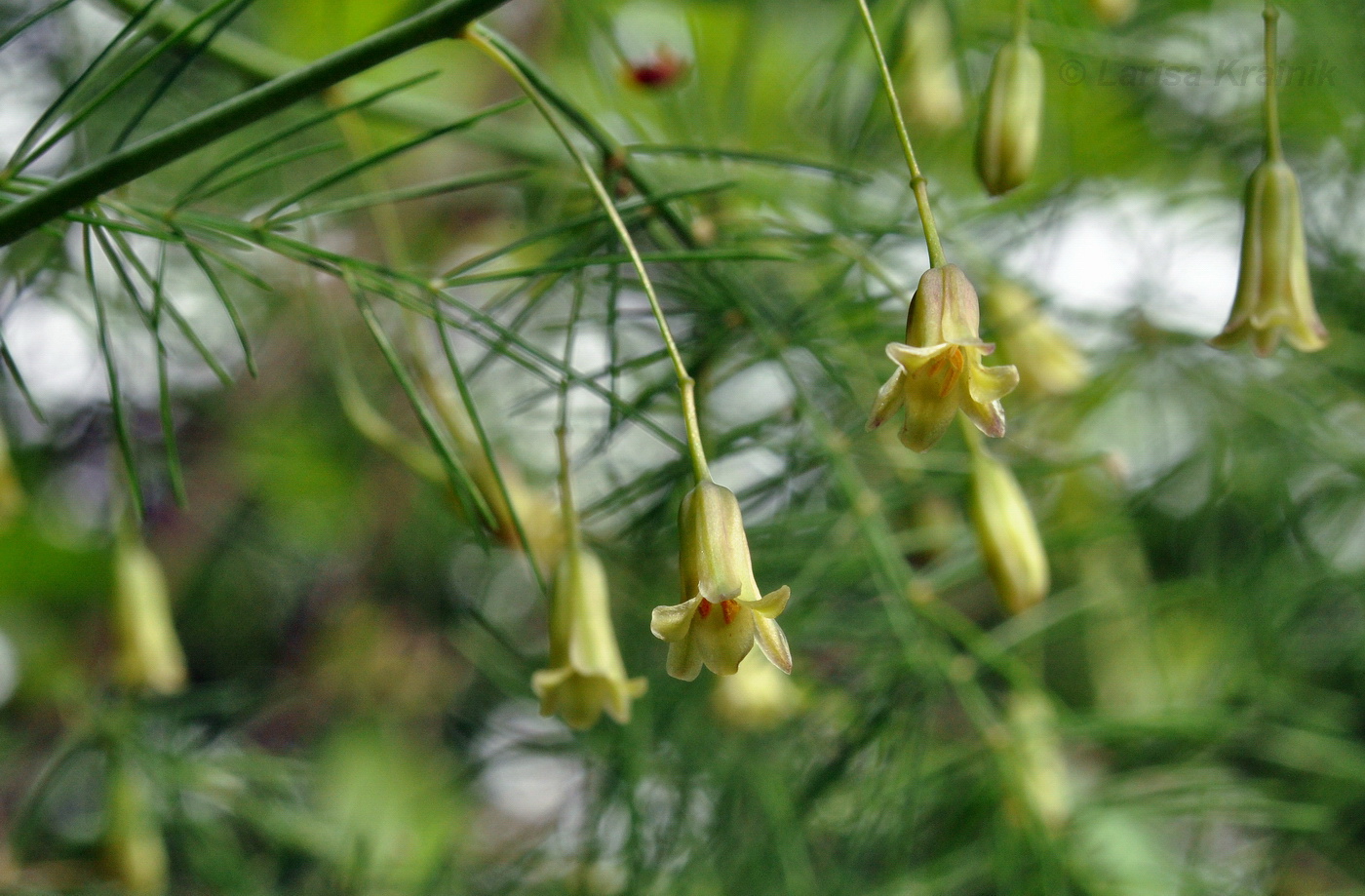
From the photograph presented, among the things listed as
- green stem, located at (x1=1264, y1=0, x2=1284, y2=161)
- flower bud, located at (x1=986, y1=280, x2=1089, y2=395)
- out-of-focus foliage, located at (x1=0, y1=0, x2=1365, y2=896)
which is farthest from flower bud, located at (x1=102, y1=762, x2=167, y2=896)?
green stem, located at (x1=1264, y1=0, x2=1284, y2=161)

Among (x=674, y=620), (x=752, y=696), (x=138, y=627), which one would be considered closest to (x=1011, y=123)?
(x=674, y=620)

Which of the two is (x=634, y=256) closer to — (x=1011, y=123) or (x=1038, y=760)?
(x=1011, y=123)

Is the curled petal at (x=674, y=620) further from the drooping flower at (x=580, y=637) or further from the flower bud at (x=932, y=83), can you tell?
the flower bud at (x=932, y=83)

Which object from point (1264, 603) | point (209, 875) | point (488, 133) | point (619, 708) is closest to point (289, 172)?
point (488, 133)

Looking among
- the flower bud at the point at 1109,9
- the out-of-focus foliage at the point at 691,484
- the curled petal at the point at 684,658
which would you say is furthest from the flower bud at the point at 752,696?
the flower bud at the point at 1109,9

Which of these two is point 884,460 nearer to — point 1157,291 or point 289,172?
point 1157,291

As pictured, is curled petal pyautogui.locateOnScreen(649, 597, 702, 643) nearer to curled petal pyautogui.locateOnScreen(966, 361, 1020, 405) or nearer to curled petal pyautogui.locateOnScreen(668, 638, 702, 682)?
curled petal pyautogui.locateOnScreen(668, 638, 702, 682)

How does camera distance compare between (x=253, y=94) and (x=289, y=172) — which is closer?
(x=253, y=94)
